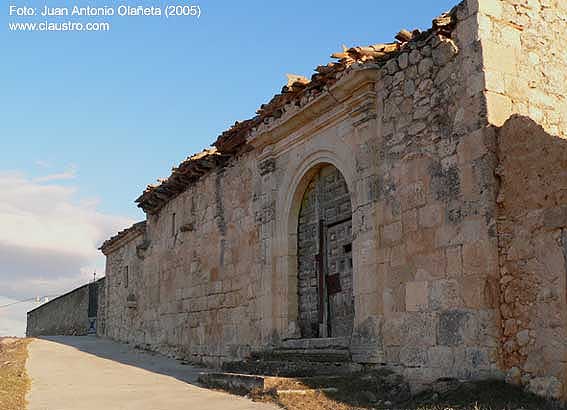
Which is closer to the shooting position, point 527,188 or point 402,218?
point 527,188

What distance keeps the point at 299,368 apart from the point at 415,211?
7.53ft

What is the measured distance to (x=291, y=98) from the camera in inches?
340

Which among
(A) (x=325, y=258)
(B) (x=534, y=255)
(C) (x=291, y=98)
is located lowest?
(B) (x=534, y=255)

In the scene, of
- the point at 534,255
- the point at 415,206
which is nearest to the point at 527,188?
the point at 534,255

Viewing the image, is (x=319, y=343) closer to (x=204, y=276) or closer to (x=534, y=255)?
(x=534, y=255)

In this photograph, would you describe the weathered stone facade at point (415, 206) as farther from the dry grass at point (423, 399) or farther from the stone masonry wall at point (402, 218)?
the dry grass at point (423, 399)

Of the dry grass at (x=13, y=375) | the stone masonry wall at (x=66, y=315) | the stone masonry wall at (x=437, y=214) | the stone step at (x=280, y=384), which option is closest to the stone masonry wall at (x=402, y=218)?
the stone masonry wall at (x=437, y=214)

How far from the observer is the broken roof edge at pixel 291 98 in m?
6.67

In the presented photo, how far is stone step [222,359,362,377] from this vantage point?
6781 mm

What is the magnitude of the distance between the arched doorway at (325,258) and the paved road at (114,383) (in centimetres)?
181

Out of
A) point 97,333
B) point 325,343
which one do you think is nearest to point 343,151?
point 325,343

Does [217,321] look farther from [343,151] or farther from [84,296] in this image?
[84,296]

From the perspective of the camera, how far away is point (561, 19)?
21.2 feet

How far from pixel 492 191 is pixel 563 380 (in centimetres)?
166
